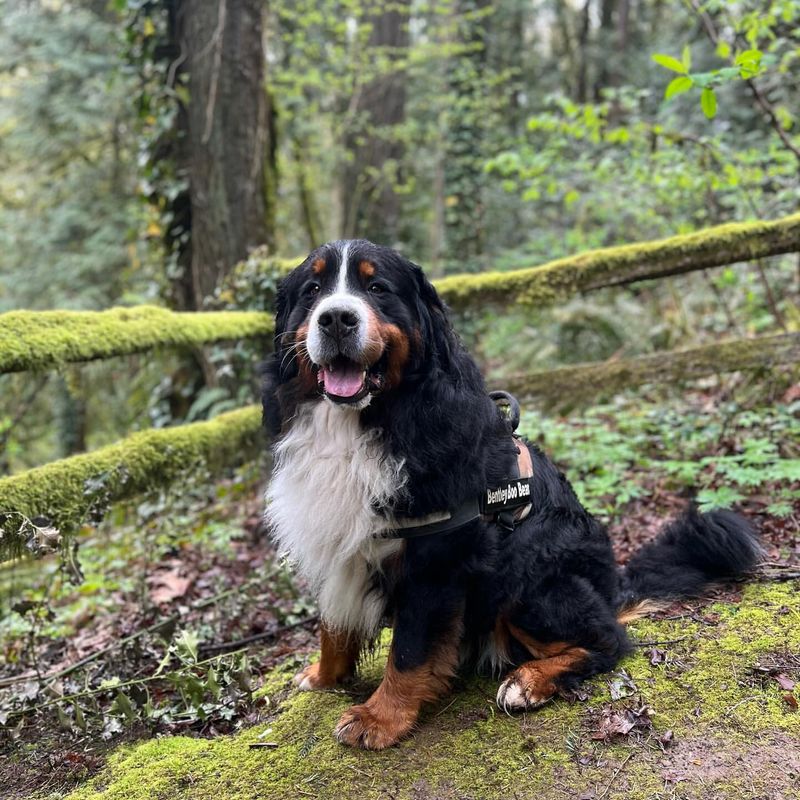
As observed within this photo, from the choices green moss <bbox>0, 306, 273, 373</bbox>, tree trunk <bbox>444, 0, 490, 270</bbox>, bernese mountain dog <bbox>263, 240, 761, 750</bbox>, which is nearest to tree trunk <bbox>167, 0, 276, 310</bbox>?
green moss <bbox>0, 306, 273, 373</bbox>

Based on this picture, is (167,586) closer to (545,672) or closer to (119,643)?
(119,643)

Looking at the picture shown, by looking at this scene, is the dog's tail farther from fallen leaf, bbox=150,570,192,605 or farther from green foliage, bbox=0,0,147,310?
green foliage, bbox=0,0,147,310

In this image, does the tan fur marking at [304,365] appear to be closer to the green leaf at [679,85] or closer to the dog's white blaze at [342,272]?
the dog's white blaze at [342,272]

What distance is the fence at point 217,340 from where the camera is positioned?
10.7 ft

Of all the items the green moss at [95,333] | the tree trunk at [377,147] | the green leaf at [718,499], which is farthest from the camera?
the tree trunk at [377,147]

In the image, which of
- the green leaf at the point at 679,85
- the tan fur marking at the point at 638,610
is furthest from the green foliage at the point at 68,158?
the tan fur marking at the point at 638,610

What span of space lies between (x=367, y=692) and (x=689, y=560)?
1.60 metres

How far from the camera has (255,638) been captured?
380 centimetres

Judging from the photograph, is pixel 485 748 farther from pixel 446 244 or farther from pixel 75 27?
pixel 75 27

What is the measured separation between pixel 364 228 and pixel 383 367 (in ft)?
31.9

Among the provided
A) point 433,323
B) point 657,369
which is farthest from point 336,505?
point 657,369

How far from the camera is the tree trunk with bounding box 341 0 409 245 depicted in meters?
11.5

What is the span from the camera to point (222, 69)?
6.42 m

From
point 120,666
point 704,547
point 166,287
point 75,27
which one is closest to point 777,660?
point 704,547
